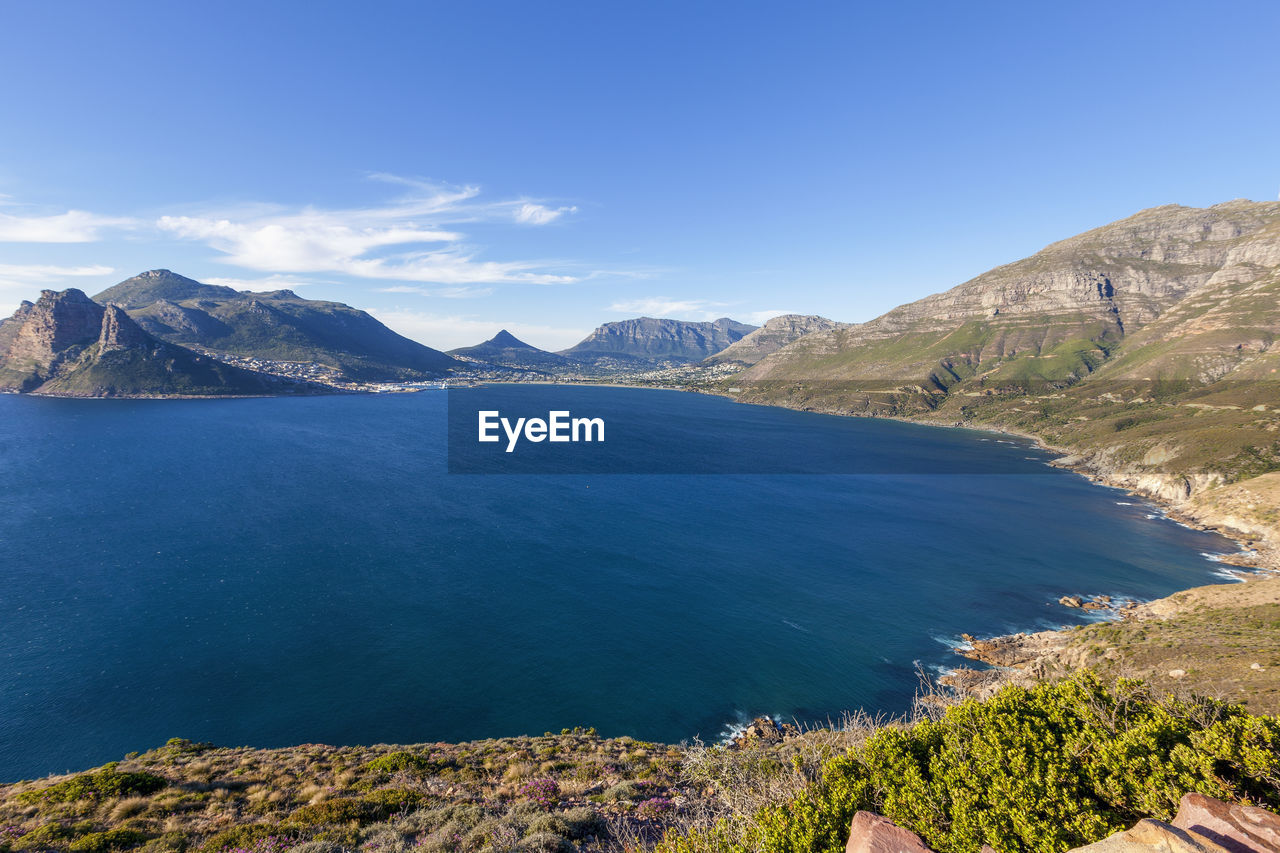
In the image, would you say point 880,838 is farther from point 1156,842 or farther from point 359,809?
point 359,809

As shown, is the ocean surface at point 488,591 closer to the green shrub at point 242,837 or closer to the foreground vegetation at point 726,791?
the foreground vegetation at point 726,791

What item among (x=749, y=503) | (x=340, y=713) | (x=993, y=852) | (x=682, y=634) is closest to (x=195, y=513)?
(x=340, y=713)

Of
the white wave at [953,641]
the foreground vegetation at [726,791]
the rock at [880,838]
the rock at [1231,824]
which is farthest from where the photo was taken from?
the white wave at [953,641]

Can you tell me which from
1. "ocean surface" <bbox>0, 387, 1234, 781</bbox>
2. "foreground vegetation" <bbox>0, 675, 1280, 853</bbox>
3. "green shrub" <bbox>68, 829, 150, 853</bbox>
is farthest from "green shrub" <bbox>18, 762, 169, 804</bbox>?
"ocean surface" <bbox>0, 387, 1234, 781</bbox>

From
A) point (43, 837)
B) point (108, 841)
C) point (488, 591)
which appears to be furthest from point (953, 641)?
point (43, 837)

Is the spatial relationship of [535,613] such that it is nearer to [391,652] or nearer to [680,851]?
[391,652]

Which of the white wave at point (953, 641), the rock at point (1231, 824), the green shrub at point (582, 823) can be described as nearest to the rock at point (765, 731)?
the green shrub at point (582, 823)

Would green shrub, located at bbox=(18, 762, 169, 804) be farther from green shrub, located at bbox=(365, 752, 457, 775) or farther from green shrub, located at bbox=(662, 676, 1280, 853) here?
green shrub, located at bbox=(662, 676, 1280, 853)
